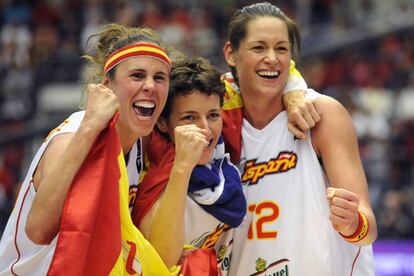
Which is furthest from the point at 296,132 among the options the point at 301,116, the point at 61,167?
the point at 61,167

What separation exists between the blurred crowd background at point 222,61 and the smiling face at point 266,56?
5307mm

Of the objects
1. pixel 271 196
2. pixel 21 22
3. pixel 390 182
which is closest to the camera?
pixel 271 196

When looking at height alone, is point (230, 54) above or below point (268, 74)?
above

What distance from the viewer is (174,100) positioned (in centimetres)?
394

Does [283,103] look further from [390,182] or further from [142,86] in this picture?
[390,182]

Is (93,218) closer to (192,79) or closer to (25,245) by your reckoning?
(25,245)

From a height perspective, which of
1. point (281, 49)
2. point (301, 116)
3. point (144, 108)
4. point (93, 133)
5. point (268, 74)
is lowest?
point (93, 133)

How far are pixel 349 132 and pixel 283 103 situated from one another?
1.19ft

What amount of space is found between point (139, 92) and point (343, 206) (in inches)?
35.5

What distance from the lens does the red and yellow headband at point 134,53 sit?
12.2ft

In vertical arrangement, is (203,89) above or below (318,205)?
above

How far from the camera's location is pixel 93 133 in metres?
3.40

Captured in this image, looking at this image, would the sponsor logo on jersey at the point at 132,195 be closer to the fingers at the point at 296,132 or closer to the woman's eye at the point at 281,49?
the fingers at the point at 296,132

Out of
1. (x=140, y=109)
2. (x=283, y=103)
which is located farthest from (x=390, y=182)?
(x=140, y=109)
